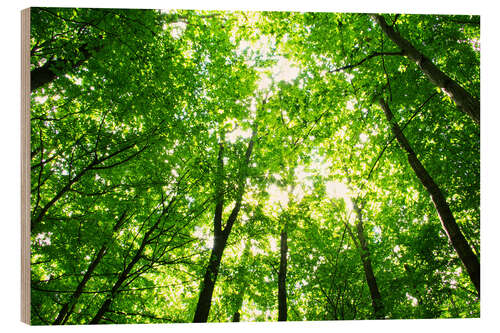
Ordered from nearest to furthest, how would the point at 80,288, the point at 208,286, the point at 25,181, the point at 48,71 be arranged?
the point at 25,181
the point at 48,71
the point at 80,288
the point at 208,286

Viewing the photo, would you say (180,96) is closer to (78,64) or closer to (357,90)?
(78,64)

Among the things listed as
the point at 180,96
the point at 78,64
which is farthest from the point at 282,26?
the point at 78,64

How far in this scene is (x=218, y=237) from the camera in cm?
427

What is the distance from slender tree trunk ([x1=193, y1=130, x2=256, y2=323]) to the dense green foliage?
0.06 m

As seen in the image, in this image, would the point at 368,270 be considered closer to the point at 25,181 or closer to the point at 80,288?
the point at 80,288

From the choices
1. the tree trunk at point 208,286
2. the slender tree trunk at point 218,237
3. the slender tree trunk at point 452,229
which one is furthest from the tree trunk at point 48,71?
the slender tree trunk at point 452,229

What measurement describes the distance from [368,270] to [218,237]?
279 centimetres

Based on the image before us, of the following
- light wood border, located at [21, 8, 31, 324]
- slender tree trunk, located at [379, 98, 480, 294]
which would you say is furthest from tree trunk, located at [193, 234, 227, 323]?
slender tree trunk, located at [379, 98, 480, 294]

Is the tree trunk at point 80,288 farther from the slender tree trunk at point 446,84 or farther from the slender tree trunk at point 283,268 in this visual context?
the slender tree trunk at point 446,84

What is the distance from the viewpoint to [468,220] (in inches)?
167

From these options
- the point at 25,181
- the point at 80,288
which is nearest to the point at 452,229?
the point at 80,288

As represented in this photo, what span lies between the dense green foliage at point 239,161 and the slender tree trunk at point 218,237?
6cm
